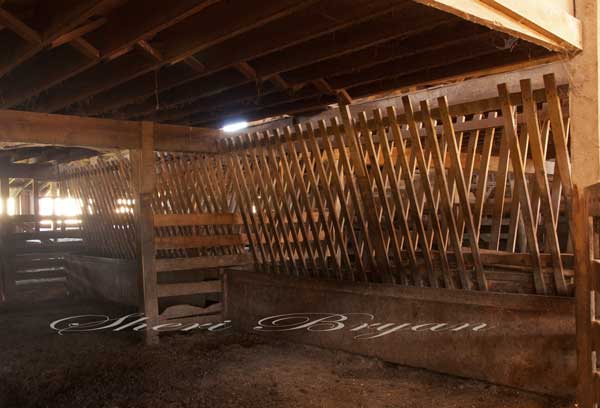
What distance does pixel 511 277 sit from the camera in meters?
3.79

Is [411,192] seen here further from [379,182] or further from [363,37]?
[363,37]

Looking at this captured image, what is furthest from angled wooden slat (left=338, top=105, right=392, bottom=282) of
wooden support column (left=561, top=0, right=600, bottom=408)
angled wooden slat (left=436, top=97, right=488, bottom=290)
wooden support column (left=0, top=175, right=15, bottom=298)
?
wooden support column (left=0, top=175, right=15, bottom=298)

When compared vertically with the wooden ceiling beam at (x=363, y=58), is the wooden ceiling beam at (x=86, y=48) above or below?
above

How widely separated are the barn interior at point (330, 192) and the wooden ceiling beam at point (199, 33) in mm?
14

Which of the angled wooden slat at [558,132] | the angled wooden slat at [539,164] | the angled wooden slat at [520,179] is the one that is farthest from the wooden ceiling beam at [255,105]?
the angled wooden slat at [558,132]

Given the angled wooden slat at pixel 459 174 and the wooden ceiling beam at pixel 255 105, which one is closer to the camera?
the angled wooden slat at pixel 459 174

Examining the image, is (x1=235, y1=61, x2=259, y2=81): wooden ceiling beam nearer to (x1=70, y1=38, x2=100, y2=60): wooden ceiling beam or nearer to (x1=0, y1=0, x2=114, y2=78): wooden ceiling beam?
(x1=70, y1=38, x2=100, y2=60): wooden ceiling beam

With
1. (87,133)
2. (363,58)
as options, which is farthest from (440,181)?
(87,133)

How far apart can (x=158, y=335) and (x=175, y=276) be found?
56.2 inches

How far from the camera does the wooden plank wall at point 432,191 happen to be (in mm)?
3215

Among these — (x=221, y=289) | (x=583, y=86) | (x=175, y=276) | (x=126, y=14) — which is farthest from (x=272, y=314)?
(x=583, y=86)

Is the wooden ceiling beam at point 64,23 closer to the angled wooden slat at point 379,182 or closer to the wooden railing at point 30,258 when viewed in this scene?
the angled wooden slat at point 379,182

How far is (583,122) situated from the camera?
2850 mm

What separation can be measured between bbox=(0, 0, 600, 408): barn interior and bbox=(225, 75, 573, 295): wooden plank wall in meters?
0.02
